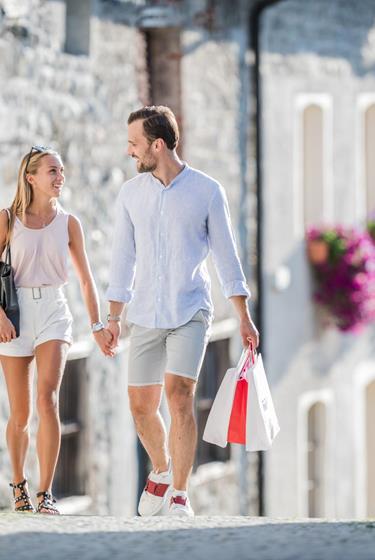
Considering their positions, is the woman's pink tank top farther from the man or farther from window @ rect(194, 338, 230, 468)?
window @ rect(194, 338, 230, 468)

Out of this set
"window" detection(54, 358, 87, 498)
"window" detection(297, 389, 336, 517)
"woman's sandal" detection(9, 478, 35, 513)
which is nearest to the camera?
"woman's sandal" detection(9, 478, 35, 513)

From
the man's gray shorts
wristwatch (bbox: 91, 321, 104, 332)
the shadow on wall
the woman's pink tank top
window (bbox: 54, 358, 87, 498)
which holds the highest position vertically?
the shadow on wall

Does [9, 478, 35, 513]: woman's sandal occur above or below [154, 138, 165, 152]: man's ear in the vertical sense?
below

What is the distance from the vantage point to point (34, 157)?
7484mm

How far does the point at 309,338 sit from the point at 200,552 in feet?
38.6

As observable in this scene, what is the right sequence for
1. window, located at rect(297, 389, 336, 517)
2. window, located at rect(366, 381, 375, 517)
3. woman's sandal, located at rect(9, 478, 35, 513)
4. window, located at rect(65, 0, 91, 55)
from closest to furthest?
woman's sandal, located at rect(9, 478, 35, 513), window, located at rect(65, 0, 91, 55), window, located at rect(297, 389, 336, 517), window, located at rect(366, 381, 375, 517)

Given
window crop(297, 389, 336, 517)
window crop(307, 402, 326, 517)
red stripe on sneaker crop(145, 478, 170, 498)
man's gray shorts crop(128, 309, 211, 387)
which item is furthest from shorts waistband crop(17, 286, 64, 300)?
window crop(307, 402, 326, 517)

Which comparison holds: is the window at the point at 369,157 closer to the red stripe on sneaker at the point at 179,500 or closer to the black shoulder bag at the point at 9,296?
the red stripe on sneaker at the point at 179,500

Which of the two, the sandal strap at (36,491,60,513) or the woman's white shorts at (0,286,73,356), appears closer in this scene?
the woman's white shorts at (0,286,73,356)

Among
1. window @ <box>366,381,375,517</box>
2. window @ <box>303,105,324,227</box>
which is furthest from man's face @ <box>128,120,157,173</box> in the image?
window @ <box>366,381,375,517</box>

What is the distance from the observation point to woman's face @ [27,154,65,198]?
24.5 feet

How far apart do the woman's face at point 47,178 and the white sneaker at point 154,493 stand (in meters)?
1.37

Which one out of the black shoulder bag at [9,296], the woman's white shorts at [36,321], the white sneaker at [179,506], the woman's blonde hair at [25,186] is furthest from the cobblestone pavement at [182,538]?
the woman's blonde hair at [25,186]

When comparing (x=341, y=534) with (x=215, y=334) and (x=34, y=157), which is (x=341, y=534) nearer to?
(x=34, y=157)
